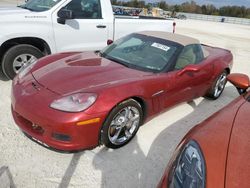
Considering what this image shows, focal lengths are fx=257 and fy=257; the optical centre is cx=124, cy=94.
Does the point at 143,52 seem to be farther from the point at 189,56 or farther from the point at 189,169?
the point at 189,169

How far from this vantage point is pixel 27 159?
284cm

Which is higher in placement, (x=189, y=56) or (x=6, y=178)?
(x=189, y=56)

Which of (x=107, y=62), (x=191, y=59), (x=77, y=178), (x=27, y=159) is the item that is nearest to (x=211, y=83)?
(x=191, y=59)

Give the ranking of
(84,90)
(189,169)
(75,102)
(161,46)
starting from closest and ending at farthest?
(189,169)
(75,102)
(84,90)
(161,46)

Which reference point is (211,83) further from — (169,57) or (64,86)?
(64,86)

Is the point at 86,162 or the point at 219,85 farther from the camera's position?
the point at 219,85

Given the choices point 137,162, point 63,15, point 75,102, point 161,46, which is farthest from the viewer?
point 63,15

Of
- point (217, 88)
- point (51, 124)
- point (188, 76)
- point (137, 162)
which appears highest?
point (188, 76)

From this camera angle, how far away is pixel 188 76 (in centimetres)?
378

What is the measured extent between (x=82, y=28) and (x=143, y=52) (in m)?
1.85

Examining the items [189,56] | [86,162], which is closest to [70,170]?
[86,162]

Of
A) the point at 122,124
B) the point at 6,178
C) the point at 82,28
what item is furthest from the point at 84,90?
the point at 82,28

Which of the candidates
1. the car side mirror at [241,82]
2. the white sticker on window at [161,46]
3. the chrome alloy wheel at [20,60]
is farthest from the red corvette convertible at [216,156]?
the chrome alloy wheel at [20,60]

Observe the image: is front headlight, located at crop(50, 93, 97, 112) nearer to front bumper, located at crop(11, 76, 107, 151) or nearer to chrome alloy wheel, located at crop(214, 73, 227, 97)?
front bumper, located at crop(11, 76, 107, 151)
